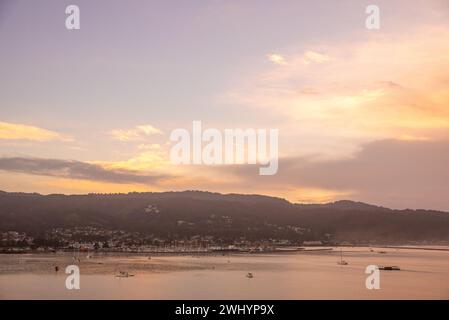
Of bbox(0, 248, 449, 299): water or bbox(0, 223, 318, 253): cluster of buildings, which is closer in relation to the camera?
bbox(0, 248, 449, 299): water

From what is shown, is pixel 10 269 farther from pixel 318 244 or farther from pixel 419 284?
pixel 318 244

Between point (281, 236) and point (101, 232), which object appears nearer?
point (101, 232)

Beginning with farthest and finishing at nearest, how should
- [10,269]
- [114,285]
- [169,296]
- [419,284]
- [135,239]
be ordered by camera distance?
1. [135,239]
2. [10,269]
3. [419,284]
4. [114,285]
5. [169,296]

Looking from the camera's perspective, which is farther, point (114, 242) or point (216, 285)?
point (114, 242)

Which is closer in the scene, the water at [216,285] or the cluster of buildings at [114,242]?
the water at [216,285]

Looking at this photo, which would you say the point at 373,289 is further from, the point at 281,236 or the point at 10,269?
the point at 281,236

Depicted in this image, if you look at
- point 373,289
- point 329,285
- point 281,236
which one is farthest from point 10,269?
point 281,236
